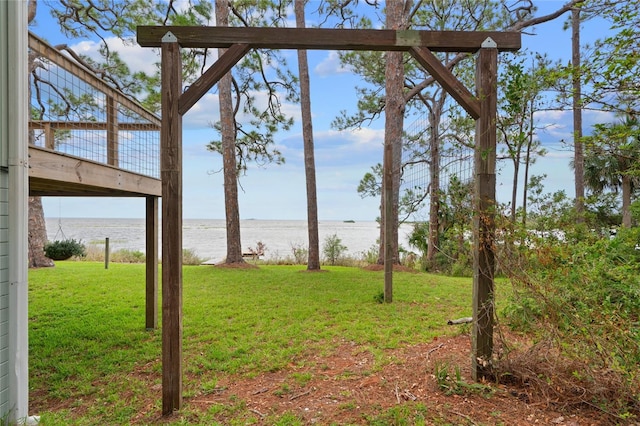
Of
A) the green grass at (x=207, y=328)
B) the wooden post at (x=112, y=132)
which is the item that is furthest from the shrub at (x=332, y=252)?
the wooden post at (x=112, y=132)

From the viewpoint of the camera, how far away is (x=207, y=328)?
4.33 m

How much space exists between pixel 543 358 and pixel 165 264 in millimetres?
2760

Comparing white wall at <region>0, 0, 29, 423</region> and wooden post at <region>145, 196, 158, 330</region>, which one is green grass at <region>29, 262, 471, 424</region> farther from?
white wall at <region>0, 0, 29, 423</region>

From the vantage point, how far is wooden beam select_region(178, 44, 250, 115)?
2.50 meters

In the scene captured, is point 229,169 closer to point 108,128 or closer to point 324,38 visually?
point 108,128

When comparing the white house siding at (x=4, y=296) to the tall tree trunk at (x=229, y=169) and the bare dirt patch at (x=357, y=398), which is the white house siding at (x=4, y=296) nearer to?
the bare dirt patch at (x=357, y=398)

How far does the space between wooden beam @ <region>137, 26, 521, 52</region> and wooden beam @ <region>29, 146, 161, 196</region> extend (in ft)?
3.58

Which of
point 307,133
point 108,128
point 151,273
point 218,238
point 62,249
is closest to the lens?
point 108,128

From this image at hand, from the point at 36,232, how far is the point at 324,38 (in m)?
9.86

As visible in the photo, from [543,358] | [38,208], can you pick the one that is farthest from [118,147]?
[38,208]

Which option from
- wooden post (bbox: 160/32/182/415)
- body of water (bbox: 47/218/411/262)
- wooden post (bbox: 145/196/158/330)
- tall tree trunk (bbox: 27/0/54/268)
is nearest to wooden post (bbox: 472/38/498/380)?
wooden post (bbox: 160/32/182/415)

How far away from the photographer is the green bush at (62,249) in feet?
33.1

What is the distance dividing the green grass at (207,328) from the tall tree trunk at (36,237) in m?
2.15

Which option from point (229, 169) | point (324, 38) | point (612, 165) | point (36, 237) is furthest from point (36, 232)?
point (612, 165)
